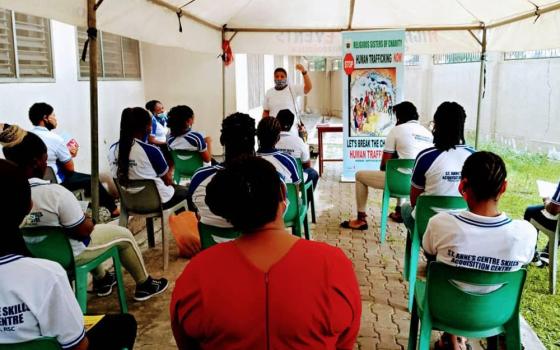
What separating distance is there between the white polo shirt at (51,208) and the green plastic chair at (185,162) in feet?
8.39

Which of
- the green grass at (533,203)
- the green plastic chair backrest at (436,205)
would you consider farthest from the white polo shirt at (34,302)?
the green grass at (533,203)

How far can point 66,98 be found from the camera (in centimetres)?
554

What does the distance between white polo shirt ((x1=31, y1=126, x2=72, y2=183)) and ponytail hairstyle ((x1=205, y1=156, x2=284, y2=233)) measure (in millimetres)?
3337

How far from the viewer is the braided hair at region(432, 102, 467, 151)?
320cm

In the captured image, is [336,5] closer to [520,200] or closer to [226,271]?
[520,200]

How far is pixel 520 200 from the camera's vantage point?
19.6 feet

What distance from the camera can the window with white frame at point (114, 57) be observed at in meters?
6.04

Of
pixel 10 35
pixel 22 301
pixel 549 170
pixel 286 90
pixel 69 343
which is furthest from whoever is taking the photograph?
pixel 549 170

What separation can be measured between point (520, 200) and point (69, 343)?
5.80 m

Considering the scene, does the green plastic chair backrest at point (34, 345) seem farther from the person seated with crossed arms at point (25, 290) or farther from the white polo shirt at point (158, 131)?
the white polo shirt at point (158, 131)

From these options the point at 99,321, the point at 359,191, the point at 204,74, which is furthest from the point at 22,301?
the point at 204,74

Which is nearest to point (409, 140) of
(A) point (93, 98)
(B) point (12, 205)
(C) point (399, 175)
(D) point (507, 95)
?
(C) point (399, 175)

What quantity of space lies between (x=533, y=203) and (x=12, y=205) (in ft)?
19.3

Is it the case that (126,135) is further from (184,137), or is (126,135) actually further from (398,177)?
(398,177)
